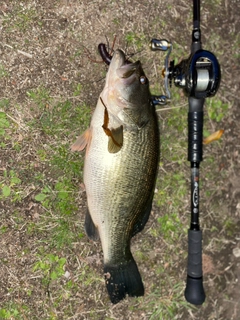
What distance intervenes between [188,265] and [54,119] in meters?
1.76

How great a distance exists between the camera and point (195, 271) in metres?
3.54

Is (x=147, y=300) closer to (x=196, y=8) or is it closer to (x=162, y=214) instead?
(x=162, y=214)

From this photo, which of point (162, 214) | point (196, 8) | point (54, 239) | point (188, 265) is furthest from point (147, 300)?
point (196, 8)

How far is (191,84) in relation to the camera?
124 inches

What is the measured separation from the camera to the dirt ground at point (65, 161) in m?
3.39

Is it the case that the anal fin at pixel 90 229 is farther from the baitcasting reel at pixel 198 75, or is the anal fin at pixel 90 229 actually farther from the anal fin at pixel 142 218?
the baitcasting reel at pixel 198 75

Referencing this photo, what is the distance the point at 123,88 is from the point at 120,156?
1.69 ft

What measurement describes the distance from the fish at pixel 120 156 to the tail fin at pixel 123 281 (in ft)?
0.08

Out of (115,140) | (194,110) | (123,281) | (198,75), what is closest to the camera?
(115,140)

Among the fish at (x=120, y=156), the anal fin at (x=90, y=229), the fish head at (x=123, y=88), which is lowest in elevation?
the anal fin at (x=90, y=229)

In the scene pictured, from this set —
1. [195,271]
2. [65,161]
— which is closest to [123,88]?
[65,161]

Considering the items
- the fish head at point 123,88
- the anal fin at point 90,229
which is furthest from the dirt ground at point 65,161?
the fish head at point 123,88

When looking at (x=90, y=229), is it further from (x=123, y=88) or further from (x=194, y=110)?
(x=194, y=110)

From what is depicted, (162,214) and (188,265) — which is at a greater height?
(162,214)
